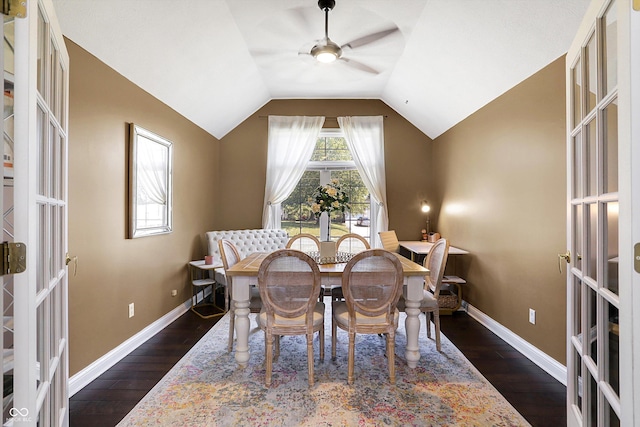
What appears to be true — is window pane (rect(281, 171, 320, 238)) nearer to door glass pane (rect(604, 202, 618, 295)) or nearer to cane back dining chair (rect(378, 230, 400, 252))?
cane back dining chair (rect(378, 230, 400, 252))

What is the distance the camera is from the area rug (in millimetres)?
1804

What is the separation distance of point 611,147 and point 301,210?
4024mm

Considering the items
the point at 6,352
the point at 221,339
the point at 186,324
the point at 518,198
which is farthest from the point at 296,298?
the point at 518,198

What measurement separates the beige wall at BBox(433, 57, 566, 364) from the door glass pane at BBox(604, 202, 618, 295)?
1.34 metres

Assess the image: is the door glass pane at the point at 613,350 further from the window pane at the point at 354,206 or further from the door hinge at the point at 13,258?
the window pane at the point at 354,206

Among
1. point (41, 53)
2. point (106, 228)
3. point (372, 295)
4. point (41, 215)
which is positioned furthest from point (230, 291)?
point (41, 53)

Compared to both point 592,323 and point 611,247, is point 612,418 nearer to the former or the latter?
point 592,323

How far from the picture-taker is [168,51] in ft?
8.64

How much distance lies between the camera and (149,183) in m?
3.04

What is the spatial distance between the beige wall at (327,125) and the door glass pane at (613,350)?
144 inches

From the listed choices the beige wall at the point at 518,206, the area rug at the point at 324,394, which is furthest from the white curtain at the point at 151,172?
the beige wall at the point at 518,206

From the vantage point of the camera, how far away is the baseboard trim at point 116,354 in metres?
2.07

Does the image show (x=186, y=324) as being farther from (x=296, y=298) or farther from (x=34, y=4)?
(x=34, y=4)

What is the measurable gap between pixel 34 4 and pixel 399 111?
4404mm
